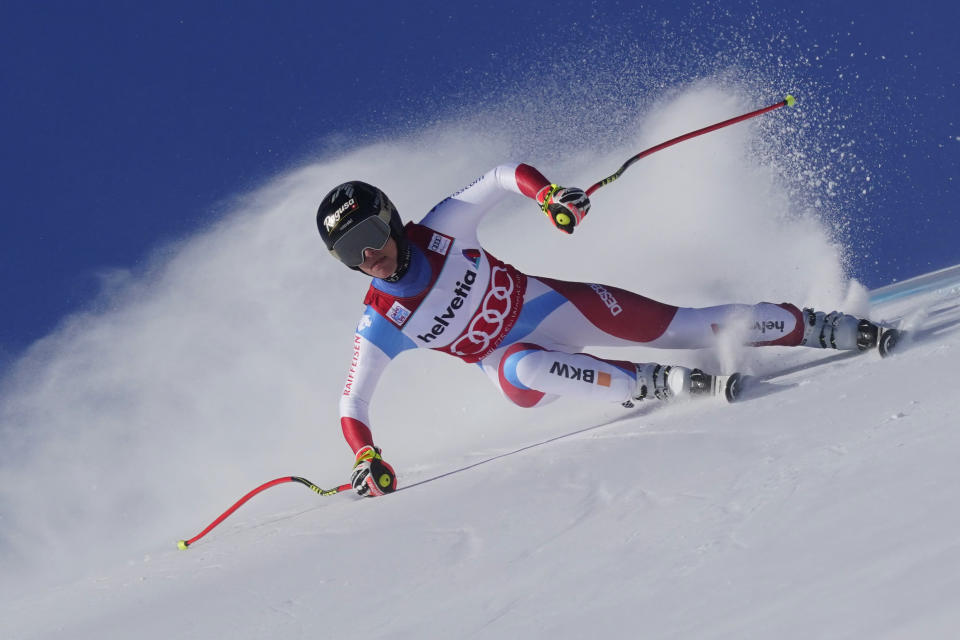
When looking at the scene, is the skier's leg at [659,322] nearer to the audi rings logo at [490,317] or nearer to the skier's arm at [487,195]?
the audi rings logo at [490,317]

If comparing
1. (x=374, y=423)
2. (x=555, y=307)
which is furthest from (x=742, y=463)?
(x=374, y=423)

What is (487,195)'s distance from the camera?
4.65 meters

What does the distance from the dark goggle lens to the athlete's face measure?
0.08ft

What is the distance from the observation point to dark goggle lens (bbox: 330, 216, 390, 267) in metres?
4.30

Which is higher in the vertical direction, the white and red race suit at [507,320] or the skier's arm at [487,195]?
the skier's arm at [487,195]

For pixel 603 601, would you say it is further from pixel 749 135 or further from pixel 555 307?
pixel 749 135

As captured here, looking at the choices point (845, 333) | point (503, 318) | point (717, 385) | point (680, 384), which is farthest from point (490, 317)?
point (845, 333)

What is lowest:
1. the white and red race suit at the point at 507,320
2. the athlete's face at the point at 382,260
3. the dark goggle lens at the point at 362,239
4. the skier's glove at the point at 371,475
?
the skier's glove at the point at 371,475

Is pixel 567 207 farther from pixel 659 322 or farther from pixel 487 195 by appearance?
pixel 659 322

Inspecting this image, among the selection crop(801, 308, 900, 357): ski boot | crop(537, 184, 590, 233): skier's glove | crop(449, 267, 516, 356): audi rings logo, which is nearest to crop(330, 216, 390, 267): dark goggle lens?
crop(449, 267, 516, 356): audi rings logo

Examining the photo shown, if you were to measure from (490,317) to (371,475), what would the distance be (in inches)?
35.3

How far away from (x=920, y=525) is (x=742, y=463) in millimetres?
916

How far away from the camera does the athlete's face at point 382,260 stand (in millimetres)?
4371

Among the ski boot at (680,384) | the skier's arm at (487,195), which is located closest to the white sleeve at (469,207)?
the skier's arm at (487,195)
